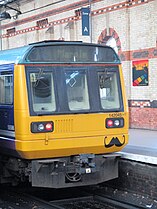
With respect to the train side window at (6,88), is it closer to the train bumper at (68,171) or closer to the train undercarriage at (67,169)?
the train undercarriage at (67,169)

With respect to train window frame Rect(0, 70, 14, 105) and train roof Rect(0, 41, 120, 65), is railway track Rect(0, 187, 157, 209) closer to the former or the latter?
train window frame Rect(0, 70, 14, 105)

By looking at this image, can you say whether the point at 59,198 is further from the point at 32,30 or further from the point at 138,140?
the point at 32,30

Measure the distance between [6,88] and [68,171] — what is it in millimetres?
1946

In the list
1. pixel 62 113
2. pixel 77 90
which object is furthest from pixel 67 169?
pixel 77 90

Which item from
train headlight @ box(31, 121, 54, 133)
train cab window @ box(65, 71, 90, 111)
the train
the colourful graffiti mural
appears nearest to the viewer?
train headlight @ box(31, 121, 54, 133)

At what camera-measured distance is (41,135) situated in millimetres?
8156

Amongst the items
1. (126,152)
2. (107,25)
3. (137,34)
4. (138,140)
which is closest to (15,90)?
(126,152)

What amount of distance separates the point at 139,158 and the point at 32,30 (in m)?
15.0

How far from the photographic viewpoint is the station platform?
30.5 ft

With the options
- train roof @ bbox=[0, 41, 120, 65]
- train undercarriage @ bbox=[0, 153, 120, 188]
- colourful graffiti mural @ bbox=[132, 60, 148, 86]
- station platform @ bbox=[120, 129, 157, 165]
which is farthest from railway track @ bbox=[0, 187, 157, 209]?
colourful graffiti mural @ bbox=[132, 60, 148, 86]

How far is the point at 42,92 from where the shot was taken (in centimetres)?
830

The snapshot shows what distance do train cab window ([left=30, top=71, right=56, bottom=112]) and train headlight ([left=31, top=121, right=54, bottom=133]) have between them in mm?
237

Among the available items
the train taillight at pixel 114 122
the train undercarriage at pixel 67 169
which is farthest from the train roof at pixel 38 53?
the train undercarriage at pixel 67 169

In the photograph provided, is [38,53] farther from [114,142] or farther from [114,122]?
[114,142]
